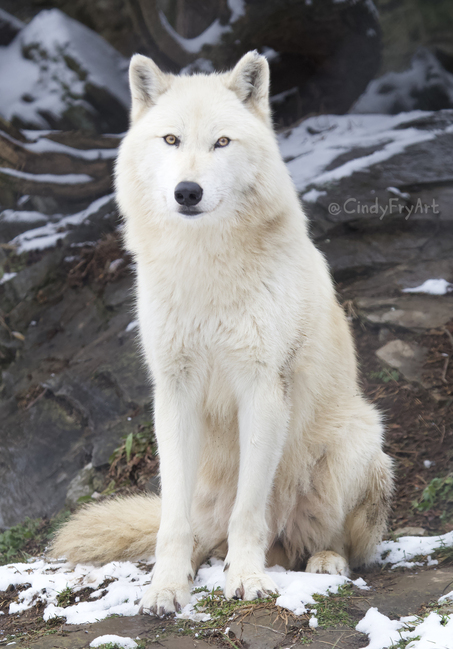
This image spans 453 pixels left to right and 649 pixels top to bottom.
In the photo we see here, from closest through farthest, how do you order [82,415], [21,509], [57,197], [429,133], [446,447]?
[446,447], [21,509], [82,415], [429,133], [57,197]

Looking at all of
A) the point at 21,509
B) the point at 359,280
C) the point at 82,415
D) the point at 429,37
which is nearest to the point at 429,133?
the point at 429,37

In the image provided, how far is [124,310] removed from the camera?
6.61 meters

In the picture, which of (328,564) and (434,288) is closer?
(328,564)

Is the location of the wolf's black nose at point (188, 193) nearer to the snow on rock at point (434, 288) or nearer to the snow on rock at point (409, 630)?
the snow on rock at point (409, 630)

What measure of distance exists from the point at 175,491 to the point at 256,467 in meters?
0.47

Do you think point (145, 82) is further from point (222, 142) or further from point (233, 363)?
point (233, 363)

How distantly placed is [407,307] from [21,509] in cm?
464

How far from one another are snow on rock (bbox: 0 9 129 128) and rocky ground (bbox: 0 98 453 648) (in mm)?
311

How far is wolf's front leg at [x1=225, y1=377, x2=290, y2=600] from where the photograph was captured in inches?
112

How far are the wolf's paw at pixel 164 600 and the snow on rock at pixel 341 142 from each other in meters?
5.10

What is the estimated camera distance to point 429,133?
6719 millimetres

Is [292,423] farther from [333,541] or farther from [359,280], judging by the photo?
[359,280]

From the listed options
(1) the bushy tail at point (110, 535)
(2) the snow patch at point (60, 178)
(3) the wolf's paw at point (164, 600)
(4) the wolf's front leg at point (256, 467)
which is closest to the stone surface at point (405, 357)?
(4) the wolf's front leg at point (256, 467)

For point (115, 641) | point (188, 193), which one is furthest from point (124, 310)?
point (115, 641)
